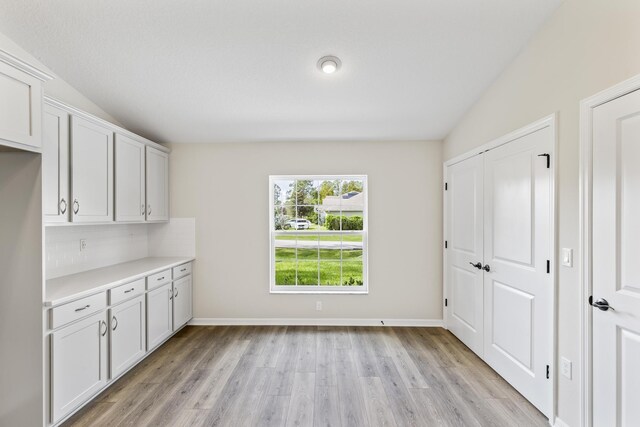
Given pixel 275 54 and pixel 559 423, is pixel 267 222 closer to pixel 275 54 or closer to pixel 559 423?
pixel 275 54

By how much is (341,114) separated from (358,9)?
4.24 ft

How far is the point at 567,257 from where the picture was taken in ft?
6.74

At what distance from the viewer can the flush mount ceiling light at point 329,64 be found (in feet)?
8.55

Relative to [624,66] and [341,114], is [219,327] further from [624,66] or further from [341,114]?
[624,66]

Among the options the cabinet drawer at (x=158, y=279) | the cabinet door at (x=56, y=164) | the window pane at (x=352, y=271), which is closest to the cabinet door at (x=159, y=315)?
the cabinet drawer at (x=158, y=279)

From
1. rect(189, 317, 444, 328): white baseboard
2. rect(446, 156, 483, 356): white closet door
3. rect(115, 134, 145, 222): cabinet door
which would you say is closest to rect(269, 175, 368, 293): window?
rect(189, 317, 444, 328): white baseboard

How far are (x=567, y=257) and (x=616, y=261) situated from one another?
1.08 feet

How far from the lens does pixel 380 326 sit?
403cm

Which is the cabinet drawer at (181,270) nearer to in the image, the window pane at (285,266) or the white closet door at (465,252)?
the window pane at (285,266)

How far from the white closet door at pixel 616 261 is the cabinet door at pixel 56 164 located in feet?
11.6

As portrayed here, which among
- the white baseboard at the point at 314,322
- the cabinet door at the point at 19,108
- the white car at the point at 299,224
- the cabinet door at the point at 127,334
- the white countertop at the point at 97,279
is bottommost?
the white baseboard at the point at 314,322

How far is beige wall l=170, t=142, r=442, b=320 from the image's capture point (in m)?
4.06

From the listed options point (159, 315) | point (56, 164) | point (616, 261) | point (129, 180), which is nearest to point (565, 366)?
point (616, 261)

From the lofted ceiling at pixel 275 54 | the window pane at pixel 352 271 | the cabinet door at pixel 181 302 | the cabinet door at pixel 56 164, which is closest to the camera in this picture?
the lofted ceiling at pixel 275 54
